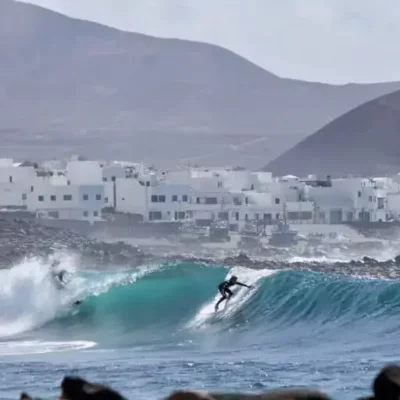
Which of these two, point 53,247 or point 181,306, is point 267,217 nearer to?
point 53,247

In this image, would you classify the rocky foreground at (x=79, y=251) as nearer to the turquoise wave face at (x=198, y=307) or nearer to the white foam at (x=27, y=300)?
the white foam at (x=27, y=300)

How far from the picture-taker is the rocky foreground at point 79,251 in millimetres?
54134

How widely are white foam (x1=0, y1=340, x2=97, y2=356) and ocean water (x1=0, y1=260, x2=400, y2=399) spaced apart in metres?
0.02

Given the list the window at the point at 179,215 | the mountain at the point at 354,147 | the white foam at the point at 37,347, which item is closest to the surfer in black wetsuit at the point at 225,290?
the white foam at the point at 37,347

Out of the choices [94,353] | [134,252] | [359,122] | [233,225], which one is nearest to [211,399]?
[94,353]

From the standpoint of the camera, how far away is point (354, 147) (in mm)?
151125

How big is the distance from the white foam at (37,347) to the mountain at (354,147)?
108617 mm

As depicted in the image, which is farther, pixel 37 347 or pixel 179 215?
pixel 179 215

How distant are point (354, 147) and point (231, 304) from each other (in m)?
123

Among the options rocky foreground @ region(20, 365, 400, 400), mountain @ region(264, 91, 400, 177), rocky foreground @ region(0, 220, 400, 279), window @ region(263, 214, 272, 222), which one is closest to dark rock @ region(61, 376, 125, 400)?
rocky foreground @ region(20, 365, 400, 400)

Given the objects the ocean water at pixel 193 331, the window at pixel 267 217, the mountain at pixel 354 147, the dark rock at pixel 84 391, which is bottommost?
the ocean water at pixel 193 331

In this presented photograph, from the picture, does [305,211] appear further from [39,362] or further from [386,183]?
[39,362]

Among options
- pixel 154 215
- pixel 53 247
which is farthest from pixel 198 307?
pixel 154 215

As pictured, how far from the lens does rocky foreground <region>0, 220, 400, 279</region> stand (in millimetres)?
54134
